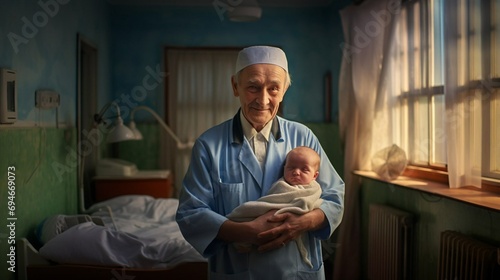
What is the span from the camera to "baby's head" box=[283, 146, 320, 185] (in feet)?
5.09

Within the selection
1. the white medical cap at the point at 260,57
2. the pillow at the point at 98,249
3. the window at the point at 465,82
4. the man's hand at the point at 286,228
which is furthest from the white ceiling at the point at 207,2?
the man's hand at the point at 286,228

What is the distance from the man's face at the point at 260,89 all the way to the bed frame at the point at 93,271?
3.65 feet

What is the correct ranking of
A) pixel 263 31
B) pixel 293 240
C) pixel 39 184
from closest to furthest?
pixel 293 240, pixel 39 184, pixel 263 31

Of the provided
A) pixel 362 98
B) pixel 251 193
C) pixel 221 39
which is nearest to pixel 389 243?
pixel 362 98

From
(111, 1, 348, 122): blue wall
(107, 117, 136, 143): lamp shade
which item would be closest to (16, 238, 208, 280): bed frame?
(107, 117, 136, 143): lamp shade

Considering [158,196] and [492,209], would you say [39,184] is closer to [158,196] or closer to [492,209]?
[158,196]

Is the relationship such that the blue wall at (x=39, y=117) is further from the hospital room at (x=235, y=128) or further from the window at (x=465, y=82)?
the window at (x=465, y=82)

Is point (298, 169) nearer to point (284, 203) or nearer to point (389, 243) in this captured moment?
point (284, 203)

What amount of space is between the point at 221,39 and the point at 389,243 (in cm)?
306

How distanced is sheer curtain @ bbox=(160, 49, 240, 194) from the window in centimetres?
265

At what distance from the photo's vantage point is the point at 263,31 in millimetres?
5445

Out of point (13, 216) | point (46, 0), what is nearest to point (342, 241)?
Result: point (13, 216)

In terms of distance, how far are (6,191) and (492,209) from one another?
2.15 meters

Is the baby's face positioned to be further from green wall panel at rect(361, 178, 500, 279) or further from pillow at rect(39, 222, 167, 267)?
pillow at rect(39, 222, 167, 267)
